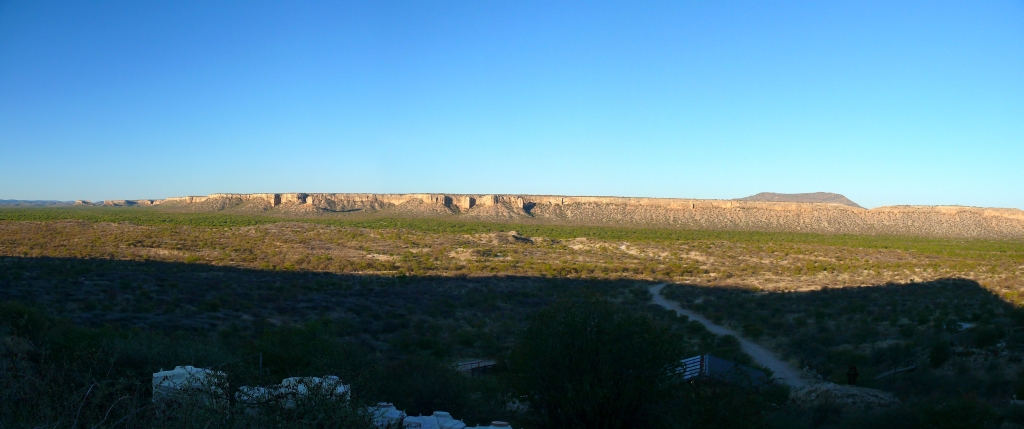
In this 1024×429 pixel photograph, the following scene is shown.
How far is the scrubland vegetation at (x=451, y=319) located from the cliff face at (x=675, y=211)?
43.4m

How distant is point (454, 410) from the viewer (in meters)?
12.4

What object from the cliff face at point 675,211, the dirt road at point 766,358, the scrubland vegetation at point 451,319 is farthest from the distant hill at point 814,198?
the dirt road at point 766,358

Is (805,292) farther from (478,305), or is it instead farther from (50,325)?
(50,325)

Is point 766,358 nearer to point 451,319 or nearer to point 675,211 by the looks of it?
point 451,319

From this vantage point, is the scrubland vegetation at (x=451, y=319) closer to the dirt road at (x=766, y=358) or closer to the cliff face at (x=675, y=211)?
the dirt road at (x=766, y=358)

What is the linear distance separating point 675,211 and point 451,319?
3531 inches

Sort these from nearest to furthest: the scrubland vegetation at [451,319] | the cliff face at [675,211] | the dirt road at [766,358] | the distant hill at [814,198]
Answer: the scrubland vegetation at [451,319], the dirt road at [766,358], the cliff face at [675,211], the distant hill at [814,198]

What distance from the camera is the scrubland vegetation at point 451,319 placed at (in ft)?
33.0

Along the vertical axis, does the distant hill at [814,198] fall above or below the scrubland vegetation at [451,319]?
above

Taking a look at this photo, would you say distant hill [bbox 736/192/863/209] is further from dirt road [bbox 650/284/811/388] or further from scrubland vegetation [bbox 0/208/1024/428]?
dirt road [bbox 650/284/811/388]

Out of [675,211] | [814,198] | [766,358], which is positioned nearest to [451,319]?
[766,358]

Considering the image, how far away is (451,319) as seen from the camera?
24.4 meters

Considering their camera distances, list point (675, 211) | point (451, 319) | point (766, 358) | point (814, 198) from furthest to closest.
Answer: point (814, 198) < point (675, 211) < point (451, 319) < point (766, 358)

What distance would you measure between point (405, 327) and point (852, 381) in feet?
46.4
